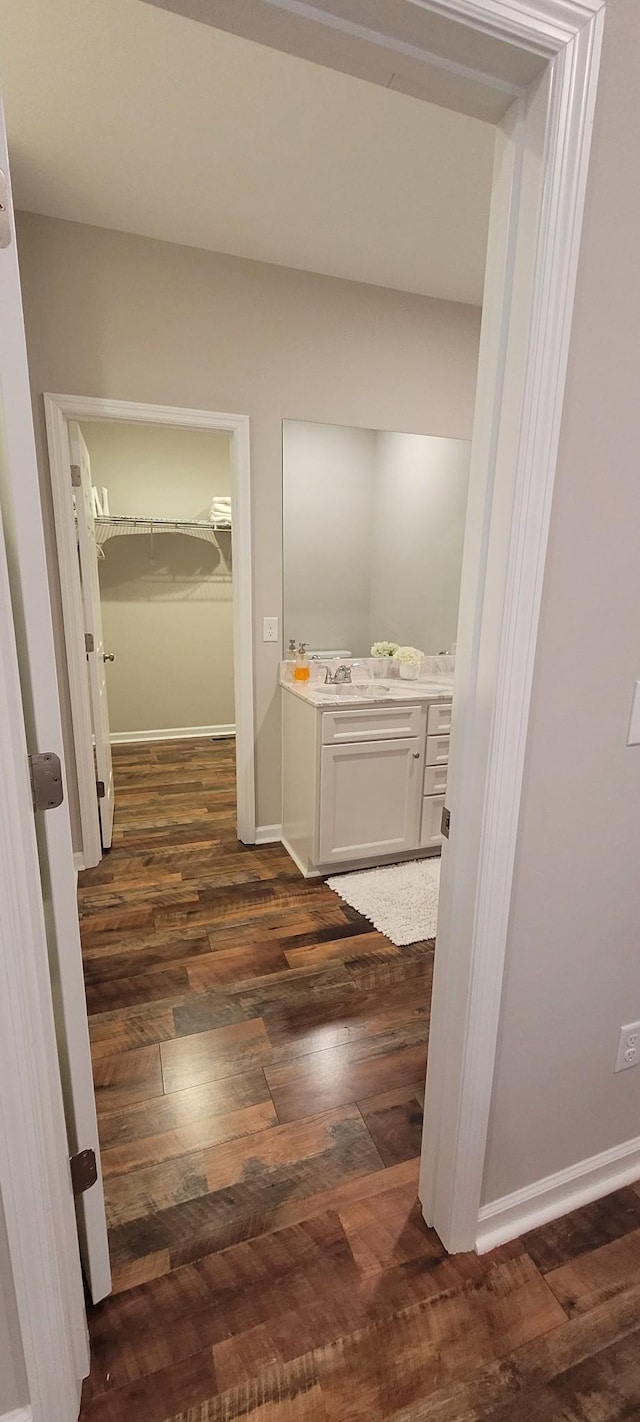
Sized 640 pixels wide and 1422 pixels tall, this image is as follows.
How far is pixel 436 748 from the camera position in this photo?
268 centimetres

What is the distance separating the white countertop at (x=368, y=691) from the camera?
2453 millimetres

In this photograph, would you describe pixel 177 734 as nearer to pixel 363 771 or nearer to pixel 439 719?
pixel 363 771

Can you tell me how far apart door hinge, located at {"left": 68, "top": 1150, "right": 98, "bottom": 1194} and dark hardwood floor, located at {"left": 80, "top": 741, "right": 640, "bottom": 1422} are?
1.01 feet

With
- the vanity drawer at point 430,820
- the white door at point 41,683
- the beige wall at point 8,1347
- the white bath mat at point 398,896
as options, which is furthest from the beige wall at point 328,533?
the beige wall at point 8,1347

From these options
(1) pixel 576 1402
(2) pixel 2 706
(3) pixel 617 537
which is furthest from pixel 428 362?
(1) pixel 576 1402

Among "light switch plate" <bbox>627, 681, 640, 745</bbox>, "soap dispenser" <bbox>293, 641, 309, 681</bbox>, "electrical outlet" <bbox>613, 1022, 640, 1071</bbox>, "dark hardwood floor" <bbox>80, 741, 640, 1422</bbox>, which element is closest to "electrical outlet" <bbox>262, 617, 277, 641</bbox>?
"soap dispenser" <bbox>293, 641, 309, 681</bbox>

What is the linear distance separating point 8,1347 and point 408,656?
266 centimetres

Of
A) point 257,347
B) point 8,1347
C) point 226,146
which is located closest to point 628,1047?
point 8,1347

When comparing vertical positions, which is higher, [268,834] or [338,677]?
[338,677]

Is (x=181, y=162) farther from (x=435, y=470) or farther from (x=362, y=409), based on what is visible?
(x=435, y=470)

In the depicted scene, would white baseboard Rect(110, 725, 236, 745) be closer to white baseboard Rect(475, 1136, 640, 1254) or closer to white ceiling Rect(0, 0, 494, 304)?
white ceiling Rect(0, 0, 494, 304)

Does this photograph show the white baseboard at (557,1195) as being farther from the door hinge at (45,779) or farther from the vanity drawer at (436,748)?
the vanity drawer at (436,748)

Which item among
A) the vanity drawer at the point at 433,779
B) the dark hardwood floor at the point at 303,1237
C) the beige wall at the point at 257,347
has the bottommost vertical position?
the dark hardwood floor at the point at 303,1237

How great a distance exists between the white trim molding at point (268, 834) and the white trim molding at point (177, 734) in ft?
6.40
